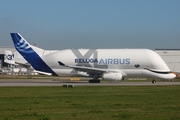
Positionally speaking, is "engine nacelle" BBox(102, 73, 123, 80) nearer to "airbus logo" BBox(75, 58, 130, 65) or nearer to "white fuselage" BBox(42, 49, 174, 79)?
"white fuselage" BBox(42, 49, 174, 79)

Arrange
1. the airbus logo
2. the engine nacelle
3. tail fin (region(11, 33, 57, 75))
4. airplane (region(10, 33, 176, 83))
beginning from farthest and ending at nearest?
tail fin (region(11, 33, 57, 75)) → the airbus logo → airplane (region(10, 33, 176, 83)) → the engine nacelle

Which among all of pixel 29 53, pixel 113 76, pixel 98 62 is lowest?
pixel 113 76

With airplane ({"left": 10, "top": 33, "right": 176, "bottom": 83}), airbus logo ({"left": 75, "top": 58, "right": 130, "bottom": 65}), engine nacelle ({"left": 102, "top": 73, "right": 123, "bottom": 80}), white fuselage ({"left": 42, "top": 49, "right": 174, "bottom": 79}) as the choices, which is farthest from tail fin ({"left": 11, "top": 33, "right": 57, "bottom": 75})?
engine nacelle ({"left": 102, "top": 73, "right": 123, "bottom": 80})

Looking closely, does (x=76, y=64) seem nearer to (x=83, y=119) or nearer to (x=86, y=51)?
(x=86, y=51)

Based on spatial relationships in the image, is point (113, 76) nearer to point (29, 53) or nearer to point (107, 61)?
point (107, 61)

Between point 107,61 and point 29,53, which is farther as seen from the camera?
point 29,53

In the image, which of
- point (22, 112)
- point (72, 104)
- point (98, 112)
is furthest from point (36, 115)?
point (72, 104)

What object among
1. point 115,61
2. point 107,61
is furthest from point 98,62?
point 115,61

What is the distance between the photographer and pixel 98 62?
58.2 meters

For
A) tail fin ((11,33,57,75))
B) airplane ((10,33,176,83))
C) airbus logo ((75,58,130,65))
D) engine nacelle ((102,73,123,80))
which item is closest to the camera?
engine nacelle ((102,73,123,80))

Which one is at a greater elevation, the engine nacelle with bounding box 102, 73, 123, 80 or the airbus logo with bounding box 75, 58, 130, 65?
the airbus logo with bounding box 75, 58, 130, 65

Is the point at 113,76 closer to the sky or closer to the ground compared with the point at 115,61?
closer to the ground

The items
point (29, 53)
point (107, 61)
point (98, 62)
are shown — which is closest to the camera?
point (107, 61)

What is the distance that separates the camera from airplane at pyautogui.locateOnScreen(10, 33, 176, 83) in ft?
185
